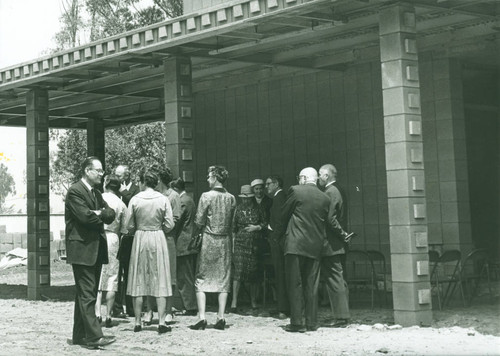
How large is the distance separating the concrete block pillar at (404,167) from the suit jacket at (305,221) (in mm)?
851

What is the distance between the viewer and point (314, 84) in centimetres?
1520

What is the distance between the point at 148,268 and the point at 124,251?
45.1 inches

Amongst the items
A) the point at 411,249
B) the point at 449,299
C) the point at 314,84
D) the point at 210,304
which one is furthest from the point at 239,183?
the point at 411,249

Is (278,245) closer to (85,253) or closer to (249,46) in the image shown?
(249,46)

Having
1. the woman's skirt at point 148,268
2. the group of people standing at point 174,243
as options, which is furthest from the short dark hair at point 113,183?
the woman's skirt at point 148,268

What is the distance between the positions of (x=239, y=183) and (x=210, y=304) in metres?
3.56

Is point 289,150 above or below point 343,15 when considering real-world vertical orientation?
below

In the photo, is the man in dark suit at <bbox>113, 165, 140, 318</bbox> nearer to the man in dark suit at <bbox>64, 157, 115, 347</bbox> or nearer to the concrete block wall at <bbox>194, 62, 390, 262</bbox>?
the man in dark suit at <bbox>64, 157, 115, 347</bbox>

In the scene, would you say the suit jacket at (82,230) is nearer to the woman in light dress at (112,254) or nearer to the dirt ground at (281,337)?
the dirt ground at (281,337)

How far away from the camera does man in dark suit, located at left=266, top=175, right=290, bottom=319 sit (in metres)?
11.4

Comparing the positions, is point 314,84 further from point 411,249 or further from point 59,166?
point 59,166

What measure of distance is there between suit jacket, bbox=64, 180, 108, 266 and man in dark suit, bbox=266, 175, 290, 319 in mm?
2479

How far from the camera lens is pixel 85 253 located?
934 centimetres

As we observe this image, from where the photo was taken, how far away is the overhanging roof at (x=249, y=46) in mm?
10750
